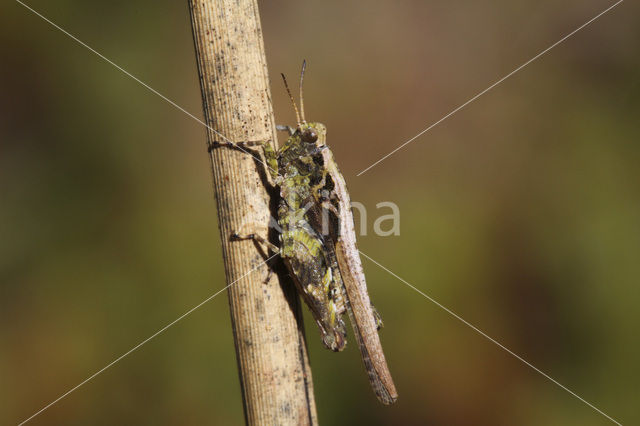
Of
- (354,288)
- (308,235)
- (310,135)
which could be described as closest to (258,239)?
(308,235)

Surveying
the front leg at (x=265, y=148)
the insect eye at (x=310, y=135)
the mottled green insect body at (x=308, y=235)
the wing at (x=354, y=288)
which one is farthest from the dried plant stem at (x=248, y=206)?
the insect eye at (x=310, y=135)

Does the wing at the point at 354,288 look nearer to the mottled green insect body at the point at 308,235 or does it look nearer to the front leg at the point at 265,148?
the mottled green insect body at the point at 308,235

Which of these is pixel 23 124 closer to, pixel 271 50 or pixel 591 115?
pixel 271 50

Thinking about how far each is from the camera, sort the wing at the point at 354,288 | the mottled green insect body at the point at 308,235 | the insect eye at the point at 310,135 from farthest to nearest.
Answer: the insect eye at the point at 310,135 < the wing at the point at 354,288 < the mottled green insect body at the point at 308,235

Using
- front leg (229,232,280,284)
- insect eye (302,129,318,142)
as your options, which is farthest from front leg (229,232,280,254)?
insect eye (302,129,318,142)

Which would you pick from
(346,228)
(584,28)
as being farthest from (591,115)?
(346,228)

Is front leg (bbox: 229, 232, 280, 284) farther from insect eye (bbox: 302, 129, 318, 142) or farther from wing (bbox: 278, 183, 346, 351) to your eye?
insect eye (bbox: 302, 129, 318, 142)
